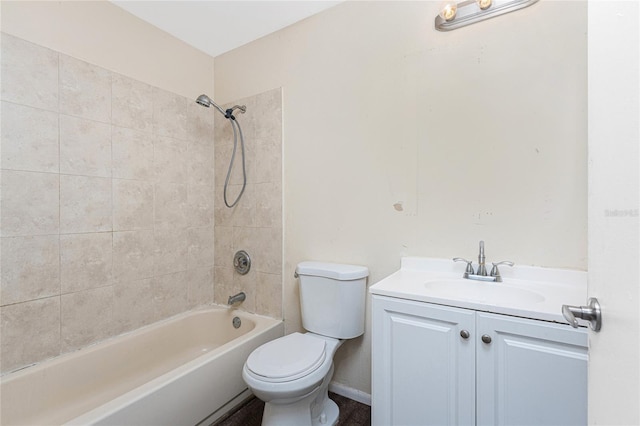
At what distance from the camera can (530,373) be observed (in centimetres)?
90

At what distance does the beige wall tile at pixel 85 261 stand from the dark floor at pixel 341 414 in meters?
1.05

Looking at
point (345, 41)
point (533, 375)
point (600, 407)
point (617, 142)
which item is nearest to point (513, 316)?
point (533, 375)

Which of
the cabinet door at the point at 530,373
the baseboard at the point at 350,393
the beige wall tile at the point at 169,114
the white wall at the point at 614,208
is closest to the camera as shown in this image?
the white wall at the point at 614,208

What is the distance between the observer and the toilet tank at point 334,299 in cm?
156

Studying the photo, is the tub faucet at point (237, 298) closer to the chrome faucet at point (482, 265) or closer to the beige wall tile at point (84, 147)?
the beige wall tile at point (84, 147)

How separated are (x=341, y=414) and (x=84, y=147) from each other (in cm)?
204

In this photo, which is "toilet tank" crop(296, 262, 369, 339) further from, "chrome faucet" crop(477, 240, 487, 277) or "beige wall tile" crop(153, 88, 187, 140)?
"beige wall tile" crop(153, 88, 187, 140)

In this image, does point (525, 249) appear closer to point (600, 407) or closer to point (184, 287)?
point (600, 407)

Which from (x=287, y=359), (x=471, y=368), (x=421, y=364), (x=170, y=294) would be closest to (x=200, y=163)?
(x=170, y=294)

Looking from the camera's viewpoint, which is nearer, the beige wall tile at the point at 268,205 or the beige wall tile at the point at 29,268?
the beige wall tile at the point at 29,268

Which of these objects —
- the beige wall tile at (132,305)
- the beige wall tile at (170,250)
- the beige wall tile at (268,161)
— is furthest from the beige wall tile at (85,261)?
the beige wall tile at (268,161)

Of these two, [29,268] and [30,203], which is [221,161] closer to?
[30,203]

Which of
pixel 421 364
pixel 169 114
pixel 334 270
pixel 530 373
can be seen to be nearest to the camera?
pixel 530 373

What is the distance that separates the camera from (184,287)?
2096mm
